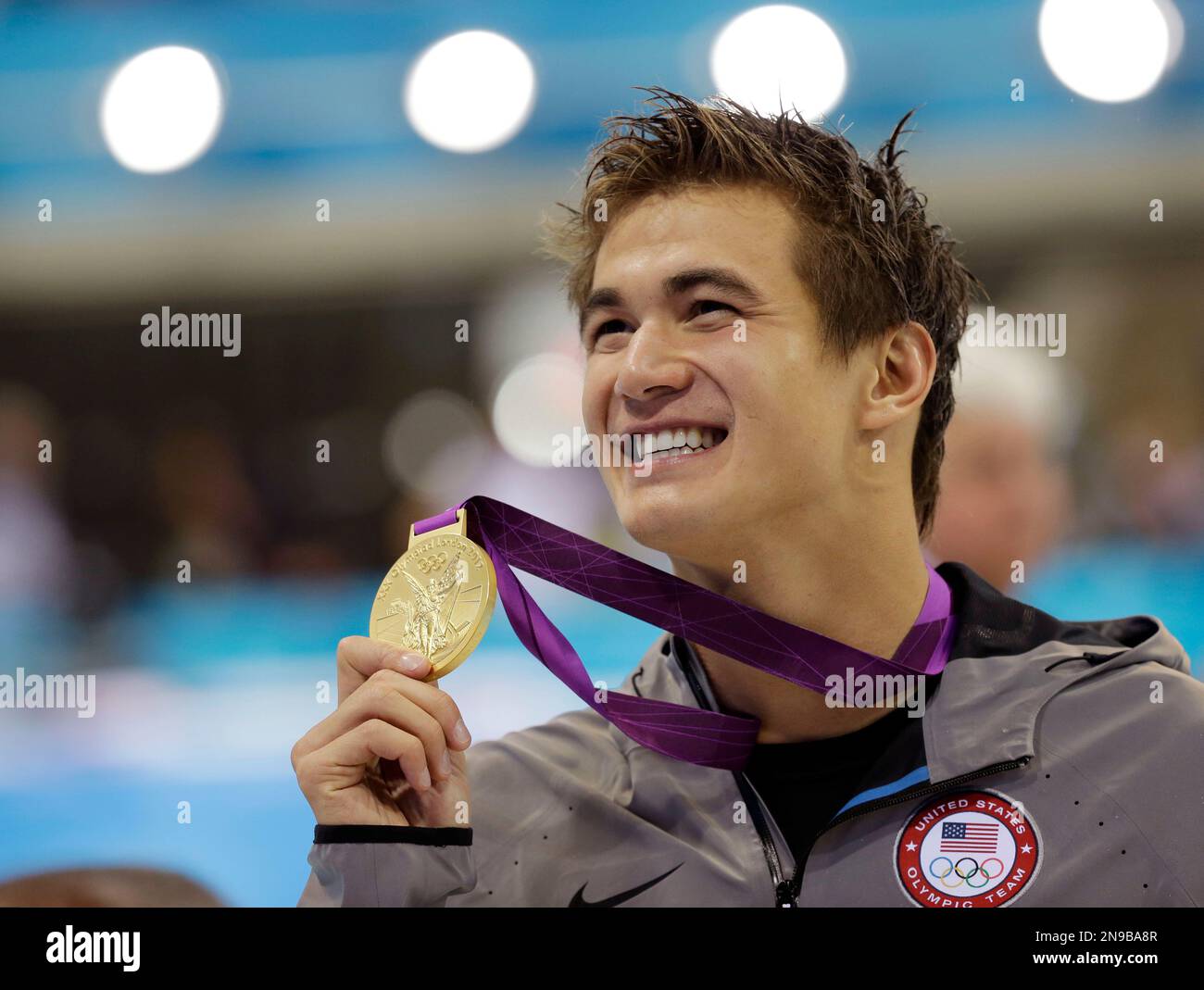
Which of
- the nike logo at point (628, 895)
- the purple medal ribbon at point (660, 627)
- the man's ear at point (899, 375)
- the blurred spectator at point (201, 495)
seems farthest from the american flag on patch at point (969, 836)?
the blurred spectator at point (201, 495)

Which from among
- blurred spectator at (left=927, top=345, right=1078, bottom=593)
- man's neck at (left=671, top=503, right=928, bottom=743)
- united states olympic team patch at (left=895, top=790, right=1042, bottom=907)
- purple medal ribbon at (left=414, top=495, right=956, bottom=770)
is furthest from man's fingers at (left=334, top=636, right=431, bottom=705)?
blurred spectator at (left=927, top=345, right=1078, bottom=593)

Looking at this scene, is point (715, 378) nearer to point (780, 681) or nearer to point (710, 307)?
point (710, 307)

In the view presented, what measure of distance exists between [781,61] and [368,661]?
58.3 inches

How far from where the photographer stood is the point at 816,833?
82.6 inches

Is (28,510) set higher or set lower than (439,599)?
higher

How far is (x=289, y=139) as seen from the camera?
9.97ft

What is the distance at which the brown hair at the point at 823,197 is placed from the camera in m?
2.27

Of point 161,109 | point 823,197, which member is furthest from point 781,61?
point 161,109

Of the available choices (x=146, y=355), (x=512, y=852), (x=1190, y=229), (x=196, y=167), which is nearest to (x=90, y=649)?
(x=146, y=355)

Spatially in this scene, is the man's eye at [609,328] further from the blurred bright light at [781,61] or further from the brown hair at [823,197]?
the blurred bright light at [781,61]

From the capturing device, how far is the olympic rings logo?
2.05m

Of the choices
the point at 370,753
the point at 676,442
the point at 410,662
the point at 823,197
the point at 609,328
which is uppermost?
the point at 823,197

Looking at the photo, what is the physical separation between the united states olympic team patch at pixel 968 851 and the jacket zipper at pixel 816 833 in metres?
0.04

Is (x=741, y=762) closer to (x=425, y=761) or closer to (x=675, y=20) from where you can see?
(x=425, y=761)
